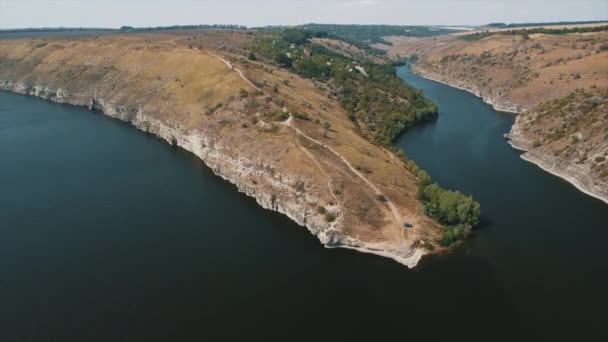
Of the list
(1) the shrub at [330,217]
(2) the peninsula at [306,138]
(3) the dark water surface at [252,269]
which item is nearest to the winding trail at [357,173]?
(2) the peninsula at [306,138]

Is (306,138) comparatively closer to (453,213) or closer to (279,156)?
(279,156)

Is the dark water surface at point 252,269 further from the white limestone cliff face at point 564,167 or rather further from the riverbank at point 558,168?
the white limestone cliff face at point 564,167

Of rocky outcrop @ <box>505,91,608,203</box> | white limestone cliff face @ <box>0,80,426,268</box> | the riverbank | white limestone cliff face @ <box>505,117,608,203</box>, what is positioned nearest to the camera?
white limestone cliff face @ <box>0,80,426,268</box>

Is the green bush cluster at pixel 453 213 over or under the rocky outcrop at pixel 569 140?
under

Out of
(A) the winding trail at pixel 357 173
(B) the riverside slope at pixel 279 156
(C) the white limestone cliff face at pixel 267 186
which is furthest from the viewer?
(A) the winding trail at pixel 357 173

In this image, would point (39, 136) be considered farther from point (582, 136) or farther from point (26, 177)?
point (582, 136)

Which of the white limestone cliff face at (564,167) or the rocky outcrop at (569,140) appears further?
the rocky outcrop at (569,140)

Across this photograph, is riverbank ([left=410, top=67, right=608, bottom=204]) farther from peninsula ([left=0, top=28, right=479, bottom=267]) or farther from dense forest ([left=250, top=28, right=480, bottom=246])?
peninsula ([left=0, top=28, right=479, bottom=267])

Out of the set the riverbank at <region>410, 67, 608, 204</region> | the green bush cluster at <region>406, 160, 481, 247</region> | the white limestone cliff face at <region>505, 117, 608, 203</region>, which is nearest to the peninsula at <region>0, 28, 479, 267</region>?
the green bush cluster at <region>406, 160, 481, 247</region>
